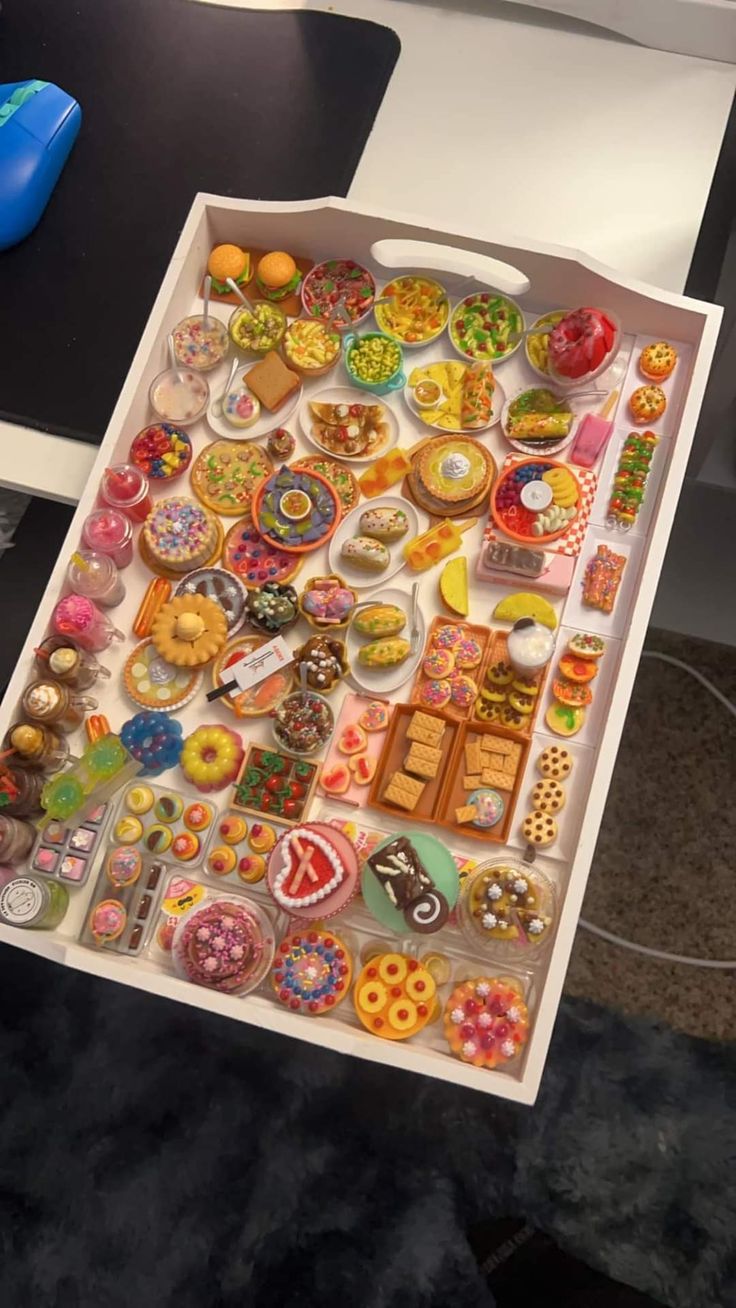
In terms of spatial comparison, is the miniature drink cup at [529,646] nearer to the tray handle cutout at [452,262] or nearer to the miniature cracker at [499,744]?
the miniature cracker at [499,744]

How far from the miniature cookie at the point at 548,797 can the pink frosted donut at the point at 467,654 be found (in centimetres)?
16

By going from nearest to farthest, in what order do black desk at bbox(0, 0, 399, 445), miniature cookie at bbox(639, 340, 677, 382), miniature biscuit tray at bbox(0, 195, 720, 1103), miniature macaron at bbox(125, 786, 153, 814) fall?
miniature biscuit tray at bbox(0, 195, 720, 1103)
miniature macaron at bbox(125, 786, 153, 814)
miniature cookie at bbox(639, 340, 677, 382)
black desk at bbox(0, 0, 399, 445)

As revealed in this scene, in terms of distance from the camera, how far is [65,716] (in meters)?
1.03

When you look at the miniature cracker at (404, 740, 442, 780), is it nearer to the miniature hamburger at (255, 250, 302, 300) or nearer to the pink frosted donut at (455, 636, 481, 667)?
the pink frosted donut at (455, 636, 481, 667)

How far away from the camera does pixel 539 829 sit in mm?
991

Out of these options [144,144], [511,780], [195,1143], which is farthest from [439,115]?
[195,1143]

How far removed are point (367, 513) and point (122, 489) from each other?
29 centimetres

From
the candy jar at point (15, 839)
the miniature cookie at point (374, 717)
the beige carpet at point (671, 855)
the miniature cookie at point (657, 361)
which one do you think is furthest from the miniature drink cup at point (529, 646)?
the beige carpet at point (671, 855)

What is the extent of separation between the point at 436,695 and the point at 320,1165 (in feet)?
3.40

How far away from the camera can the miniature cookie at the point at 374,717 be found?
1.04 metres

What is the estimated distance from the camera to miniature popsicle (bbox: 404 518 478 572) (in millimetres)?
1086

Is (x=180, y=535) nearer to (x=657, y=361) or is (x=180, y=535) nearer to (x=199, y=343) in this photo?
(x=199, y=343)

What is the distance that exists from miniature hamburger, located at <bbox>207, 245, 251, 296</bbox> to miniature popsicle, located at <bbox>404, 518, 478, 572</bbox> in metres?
0.44

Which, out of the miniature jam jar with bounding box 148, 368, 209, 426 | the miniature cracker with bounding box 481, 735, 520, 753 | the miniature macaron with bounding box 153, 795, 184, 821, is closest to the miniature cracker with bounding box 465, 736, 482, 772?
the miniature cracker with bounding box 481, 735, 520, 753
